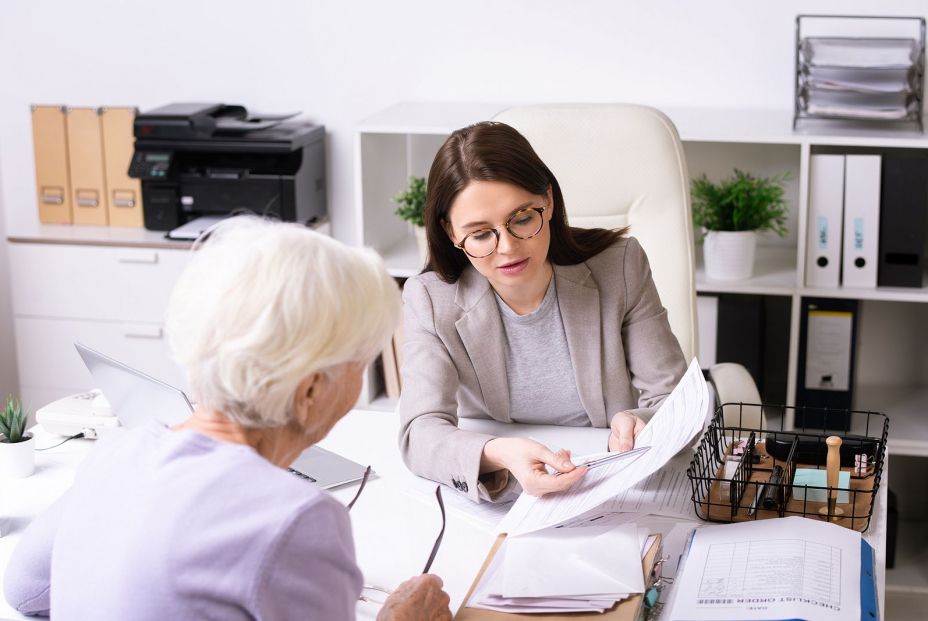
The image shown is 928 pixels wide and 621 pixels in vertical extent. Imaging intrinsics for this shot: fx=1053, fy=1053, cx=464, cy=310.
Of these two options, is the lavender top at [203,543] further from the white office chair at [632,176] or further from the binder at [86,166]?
the binder at [86,166]

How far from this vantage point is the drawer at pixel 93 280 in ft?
9.53

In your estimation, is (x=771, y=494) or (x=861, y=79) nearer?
(x=771, y=494)

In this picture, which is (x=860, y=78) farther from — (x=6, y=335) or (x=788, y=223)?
(x=6, y=335)

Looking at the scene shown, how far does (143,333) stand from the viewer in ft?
9.64

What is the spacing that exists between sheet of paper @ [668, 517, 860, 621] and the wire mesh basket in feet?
0.15

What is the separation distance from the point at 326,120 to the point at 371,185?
401 millimetres

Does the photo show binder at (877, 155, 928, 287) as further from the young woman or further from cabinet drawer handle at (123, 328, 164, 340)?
cabinet drawer handle at (123, 328, 164, 340)

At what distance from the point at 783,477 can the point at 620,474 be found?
9.1 inches

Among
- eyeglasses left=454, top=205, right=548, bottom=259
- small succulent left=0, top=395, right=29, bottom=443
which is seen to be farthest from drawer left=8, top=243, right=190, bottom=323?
eyeglasses left=454, top=205, right=548, bottom=259

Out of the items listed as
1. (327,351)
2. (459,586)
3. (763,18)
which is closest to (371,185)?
(763,18)

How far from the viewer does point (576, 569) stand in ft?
3.87

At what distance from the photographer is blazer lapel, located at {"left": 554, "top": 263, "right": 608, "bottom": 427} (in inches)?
67.3

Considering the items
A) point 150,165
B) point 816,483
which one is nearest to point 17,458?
point 816,483

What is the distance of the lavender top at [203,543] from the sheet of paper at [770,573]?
40 centimetres
